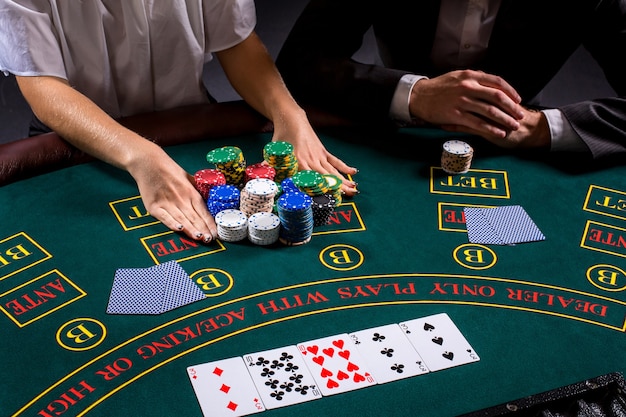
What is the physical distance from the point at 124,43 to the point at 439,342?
62.2 inches

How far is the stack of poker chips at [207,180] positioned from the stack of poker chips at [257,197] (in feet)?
0.34

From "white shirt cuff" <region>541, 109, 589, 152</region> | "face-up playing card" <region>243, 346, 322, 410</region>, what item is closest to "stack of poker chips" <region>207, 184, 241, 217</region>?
"face-up playing card" <region>243, 346, 322, 410</region>

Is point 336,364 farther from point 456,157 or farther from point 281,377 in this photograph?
point 456,157

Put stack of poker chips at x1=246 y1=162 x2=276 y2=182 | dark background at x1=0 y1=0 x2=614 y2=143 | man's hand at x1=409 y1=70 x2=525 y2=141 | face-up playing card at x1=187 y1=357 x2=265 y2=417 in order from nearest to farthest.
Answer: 1. face-up playing card at x1=187 y1=357 x2=265 y2=417
2. stack of poker chips at x1=246 y1=162 x2=276 y2=182
3. man's hand at x1=409 y1=70 x2=525 y2=141
4. dark background at x1=0 y1=0 x2=614 y2=143

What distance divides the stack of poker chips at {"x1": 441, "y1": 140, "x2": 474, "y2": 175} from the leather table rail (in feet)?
1.40

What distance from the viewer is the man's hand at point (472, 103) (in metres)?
2.46

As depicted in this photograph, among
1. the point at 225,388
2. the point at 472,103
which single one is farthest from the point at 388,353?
the point at 472,103

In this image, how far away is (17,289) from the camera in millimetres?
1834

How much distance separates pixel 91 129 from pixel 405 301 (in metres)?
1.11

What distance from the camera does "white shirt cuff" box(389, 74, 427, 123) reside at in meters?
2.58

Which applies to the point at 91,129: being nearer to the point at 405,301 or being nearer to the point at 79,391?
the point at 79,391

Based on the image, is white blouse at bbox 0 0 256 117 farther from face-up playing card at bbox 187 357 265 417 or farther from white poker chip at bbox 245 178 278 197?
face-up playing card at bbox 187 357 265 417

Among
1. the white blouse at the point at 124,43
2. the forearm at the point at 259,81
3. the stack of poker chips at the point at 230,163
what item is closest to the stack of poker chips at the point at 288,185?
the stack of poker chips at the point at 230,163

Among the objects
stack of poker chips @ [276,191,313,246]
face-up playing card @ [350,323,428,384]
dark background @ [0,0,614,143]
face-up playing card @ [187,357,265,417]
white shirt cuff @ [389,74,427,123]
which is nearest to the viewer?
face-up playing card @ [187,357,265,417]
